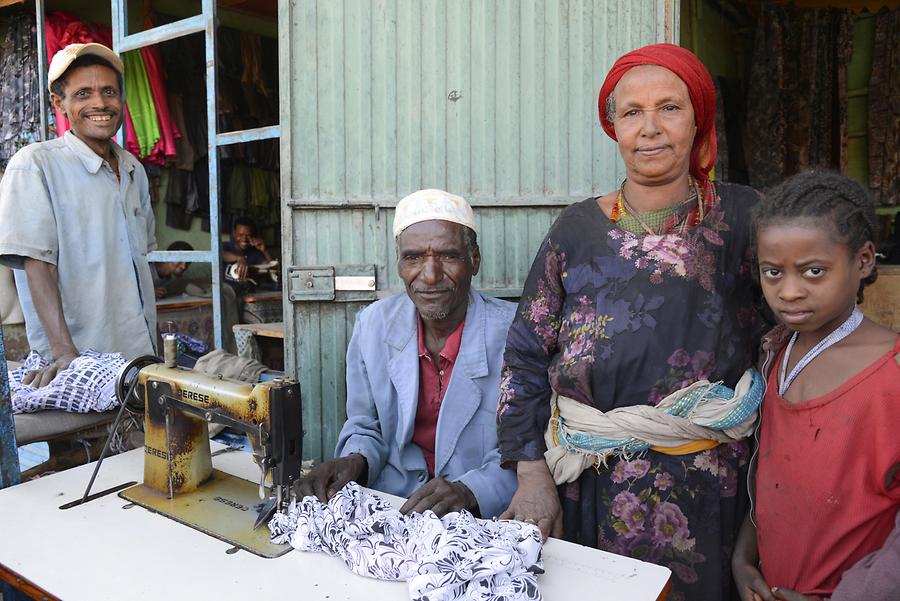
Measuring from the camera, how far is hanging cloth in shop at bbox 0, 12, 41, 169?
5125 millimetres

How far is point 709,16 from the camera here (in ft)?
18.4

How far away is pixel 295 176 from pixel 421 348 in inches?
38.7

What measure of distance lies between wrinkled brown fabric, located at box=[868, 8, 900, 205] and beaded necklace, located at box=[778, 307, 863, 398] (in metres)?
4.70

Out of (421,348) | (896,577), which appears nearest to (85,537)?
(421,348)

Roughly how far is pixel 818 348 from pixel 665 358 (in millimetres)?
316

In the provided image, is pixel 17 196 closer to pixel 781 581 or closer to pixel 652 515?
pixel 652 515

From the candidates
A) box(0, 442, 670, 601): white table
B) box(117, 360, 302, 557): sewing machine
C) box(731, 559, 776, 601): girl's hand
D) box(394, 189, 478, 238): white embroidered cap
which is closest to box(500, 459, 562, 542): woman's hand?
box(0, 442, 670, 601): white table

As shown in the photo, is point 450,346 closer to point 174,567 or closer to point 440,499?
point 440,499

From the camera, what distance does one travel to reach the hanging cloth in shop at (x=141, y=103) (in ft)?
17.4

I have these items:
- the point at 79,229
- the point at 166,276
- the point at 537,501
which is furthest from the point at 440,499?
the point at 166,276

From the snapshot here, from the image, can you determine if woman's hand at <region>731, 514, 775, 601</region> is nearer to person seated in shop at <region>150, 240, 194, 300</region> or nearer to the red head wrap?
the red head wrap

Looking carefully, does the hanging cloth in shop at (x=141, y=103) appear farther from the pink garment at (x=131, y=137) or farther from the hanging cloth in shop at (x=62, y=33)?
the hanging cloth in shop at (x=62, y=33)

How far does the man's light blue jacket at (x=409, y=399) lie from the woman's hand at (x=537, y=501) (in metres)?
0.26

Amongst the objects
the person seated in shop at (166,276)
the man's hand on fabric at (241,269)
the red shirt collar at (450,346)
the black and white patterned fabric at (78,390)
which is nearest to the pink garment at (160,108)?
the person seated in shop at (166,276)
